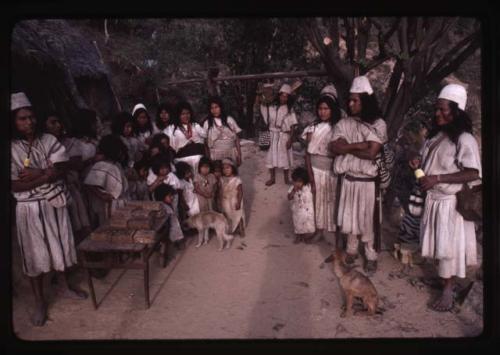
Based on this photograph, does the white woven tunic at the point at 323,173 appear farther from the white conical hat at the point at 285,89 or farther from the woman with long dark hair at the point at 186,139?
the white conical hat at the point at 285,89

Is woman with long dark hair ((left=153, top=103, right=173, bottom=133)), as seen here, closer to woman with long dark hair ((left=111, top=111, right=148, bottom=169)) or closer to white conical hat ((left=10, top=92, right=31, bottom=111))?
woman with long dark hair ((left=111, top=111, right=148, bottom=169))

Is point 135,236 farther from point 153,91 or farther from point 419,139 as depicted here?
point 153,91

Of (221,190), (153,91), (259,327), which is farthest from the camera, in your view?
(153,91)

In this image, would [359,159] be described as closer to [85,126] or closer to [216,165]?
[216,165]

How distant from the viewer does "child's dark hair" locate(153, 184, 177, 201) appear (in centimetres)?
593

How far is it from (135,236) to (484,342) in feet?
9.92

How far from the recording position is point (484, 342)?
312 centimetres

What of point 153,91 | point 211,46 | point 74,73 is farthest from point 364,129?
point 153,91

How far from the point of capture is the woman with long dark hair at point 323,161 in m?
5.83

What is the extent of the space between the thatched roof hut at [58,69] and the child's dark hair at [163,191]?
2519mm

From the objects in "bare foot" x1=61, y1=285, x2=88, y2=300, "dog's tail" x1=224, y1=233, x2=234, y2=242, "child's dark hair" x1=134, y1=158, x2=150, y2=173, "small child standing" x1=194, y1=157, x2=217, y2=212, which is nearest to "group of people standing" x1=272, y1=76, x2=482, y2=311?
"dog's tail" x1=224, y1=233, x2=234, y2=242

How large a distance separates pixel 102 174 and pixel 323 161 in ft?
8.46

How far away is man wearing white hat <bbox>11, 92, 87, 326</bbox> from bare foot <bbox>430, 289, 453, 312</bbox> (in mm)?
3543

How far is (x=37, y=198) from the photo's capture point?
14.5 feet
